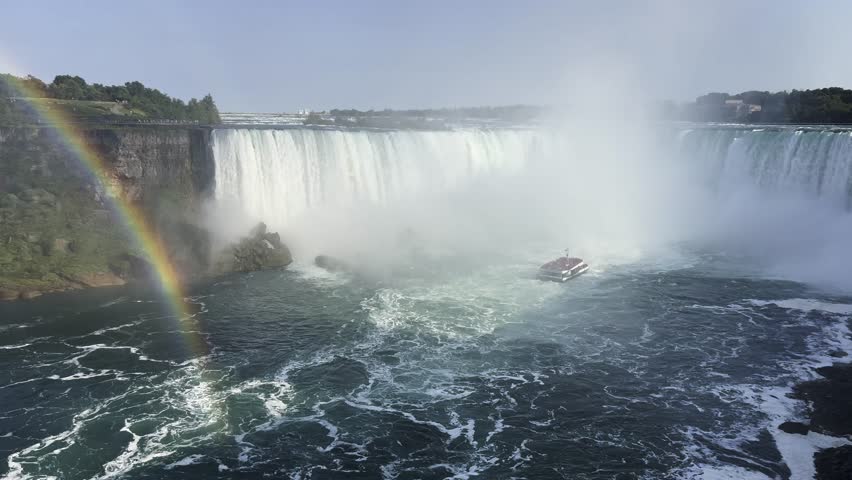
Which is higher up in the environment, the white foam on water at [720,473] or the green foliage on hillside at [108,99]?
the green foliage on hillside at [108,99]

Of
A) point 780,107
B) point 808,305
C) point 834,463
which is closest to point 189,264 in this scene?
point 834,463

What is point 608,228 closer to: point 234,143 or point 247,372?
point 234,143

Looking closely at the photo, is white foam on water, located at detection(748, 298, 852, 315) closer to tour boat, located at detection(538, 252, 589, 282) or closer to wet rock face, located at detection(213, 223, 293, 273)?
tour boat, located at detection(538, 252, 589, 282)

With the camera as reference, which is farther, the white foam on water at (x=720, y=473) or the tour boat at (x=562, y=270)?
the tour boat at (x=562, y=270)

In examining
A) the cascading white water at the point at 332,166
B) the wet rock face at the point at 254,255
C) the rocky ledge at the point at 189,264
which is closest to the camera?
the rocky ledge at the point at 189,264

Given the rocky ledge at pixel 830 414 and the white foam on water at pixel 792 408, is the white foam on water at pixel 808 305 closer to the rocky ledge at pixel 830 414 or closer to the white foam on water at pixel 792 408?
the white foam on water at pixel 792 408

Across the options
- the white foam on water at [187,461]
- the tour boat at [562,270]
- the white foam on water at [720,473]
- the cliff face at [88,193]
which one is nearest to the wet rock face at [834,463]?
the white foam on water at [720,473]
